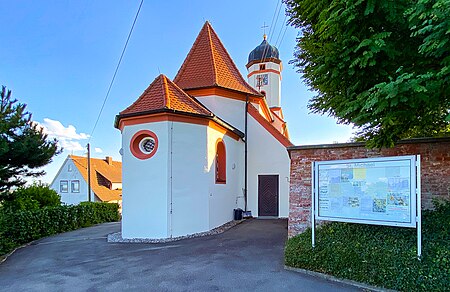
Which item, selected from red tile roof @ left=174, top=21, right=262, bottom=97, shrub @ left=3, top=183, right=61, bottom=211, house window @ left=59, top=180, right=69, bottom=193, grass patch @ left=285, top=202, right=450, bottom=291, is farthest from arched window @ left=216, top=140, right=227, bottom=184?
house window @ left=59, top=180, right=69, bottom=193

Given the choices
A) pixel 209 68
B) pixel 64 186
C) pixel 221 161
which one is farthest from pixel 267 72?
pixel 64 186

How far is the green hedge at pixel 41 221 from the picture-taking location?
35.2 feet

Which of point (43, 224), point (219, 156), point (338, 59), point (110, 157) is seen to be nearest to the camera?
point (338, 59)

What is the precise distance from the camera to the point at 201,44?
58.8 feet

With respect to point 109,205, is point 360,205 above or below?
above

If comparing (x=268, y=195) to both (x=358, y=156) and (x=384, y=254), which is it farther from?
(x=384, y=254)

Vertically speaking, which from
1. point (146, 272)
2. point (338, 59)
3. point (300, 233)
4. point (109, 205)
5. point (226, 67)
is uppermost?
point (226, 67)

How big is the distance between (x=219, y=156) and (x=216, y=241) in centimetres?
503

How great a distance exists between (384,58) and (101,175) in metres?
40.9

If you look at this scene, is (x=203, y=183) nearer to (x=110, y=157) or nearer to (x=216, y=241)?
(x=216, y=241)

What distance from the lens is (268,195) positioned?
631 inches

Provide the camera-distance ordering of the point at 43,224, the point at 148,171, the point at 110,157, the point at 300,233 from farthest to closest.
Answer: the point at 110,157
the point at 43,224
the point at 148,171
the point at 300,233

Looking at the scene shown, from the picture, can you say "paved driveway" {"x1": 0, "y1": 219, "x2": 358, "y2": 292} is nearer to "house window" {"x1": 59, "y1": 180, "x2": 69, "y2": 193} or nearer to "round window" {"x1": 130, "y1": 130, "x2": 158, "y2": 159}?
"round window" {"x1": 130, "y1": 130, "x2": 158, "y2": 159}

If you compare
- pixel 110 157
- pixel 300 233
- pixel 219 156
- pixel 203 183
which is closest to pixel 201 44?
pixel 219 156
